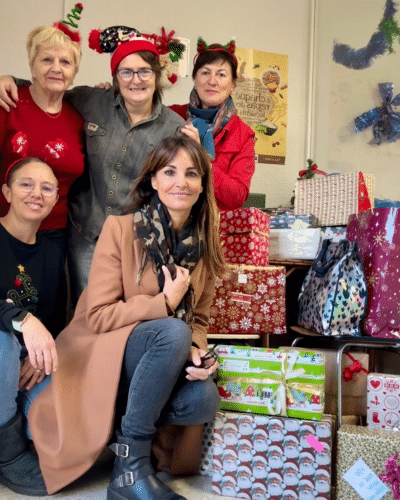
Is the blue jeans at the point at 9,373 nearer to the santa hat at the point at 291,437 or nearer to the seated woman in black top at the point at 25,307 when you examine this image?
the seated woman in black top at the point at 25,307

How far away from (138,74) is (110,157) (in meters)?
0.32

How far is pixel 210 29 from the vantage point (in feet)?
12.7

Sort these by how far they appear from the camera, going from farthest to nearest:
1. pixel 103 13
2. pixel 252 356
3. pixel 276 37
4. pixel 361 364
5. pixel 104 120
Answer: pixel 276 37 < pixel 103 13 < pixel 361 364 < pixel 104 120 < pixel 252 356

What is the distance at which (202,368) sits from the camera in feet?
6.00

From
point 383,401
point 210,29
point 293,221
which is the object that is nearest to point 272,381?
point 383,401

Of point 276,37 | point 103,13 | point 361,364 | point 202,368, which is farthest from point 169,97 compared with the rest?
point 202,368

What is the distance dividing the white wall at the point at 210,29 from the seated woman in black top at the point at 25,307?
1.63 meters

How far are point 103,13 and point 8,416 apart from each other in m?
2.61

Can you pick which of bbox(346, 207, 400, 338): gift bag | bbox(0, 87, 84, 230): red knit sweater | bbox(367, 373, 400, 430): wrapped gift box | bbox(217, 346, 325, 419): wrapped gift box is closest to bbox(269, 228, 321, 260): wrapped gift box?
bbox(346, 207, 400, 338): gift bag

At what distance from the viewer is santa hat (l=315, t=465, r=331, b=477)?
187 centimetres

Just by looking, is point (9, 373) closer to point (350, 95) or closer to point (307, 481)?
point (307, 481)

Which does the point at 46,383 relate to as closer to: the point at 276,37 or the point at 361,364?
the point at 361,364

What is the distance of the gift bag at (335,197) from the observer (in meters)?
3.06

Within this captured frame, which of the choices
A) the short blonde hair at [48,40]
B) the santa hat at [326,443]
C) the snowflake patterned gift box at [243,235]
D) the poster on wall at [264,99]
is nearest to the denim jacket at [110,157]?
the short blonde hair at [48,40]
